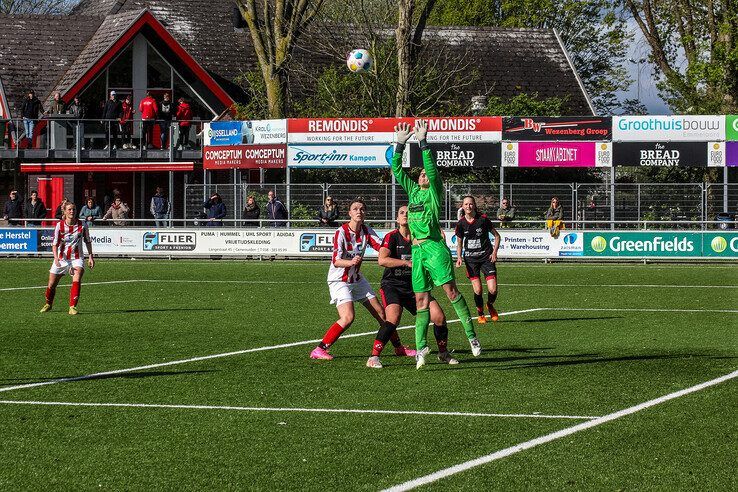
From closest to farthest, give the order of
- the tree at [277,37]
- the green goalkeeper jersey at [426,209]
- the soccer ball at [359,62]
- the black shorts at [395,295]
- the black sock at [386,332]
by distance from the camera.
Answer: the green goalkeeper jersey at [426,209] < the black sock at [386,332] < the black shorts at [395,295] < the soccer ball at [359,62] < the tree at [277,37]

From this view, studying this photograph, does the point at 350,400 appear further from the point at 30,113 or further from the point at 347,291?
the point at 30,113

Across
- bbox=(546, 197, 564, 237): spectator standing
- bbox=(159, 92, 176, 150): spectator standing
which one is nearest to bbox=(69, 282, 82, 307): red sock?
bbox=(546, 197, 564, 237): spectator standing

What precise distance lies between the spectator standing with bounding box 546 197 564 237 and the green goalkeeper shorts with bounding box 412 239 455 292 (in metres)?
21.9

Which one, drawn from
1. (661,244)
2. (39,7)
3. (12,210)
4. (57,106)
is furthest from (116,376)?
(39,7)

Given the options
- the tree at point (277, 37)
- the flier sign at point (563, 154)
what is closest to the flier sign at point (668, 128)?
the flier sign at point (563, 154)

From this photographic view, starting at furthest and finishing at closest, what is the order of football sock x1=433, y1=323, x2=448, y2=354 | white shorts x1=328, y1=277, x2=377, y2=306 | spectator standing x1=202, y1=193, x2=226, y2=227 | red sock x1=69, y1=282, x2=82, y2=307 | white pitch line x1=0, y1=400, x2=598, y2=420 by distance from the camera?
spectator standing x1=202, y1=193, x2=226, y2=227, red sock x1=69, y1=282, x2=82, y2=307, white shorts x1=328, y1=277, x2=377, y2=306, football sock x1=433, y1=323, x2=448, y2=354, white pitch line x1=0, y1=400, x2=598, y2=420

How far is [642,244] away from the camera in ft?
111

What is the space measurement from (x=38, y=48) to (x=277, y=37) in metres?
10.4

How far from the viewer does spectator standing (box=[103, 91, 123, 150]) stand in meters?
41.3

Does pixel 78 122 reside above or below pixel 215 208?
above

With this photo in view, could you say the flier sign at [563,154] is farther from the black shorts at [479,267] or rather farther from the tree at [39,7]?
the tree at [39,7]

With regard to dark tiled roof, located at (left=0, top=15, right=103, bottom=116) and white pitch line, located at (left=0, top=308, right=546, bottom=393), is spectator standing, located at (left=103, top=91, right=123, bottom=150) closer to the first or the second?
dark tiled roof, located at (left=0, top=15, right=103, bottom=116)

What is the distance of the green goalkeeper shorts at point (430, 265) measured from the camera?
12.4 m

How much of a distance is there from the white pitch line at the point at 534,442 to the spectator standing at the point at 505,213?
76.4 feet
